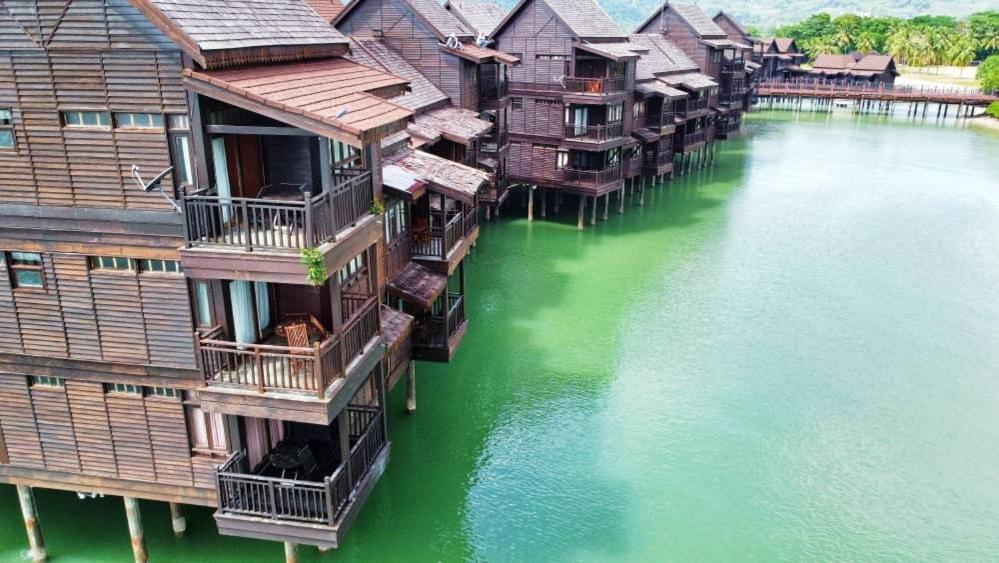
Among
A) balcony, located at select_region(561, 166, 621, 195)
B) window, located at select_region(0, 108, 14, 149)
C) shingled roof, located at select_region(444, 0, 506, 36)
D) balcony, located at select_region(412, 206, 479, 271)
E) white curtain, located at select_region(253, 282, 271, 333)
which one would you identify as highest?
shingled roof, located at select_region(444, 0, 506, 36)

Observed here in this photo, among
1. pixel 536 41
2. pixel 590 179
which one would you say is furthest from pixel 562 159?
pixel 536 41

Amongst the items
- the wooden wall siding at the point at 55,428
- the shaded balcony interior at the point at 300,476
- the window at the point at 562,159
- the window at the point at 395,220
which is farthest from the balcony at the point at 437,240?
the window at the point at 562,159

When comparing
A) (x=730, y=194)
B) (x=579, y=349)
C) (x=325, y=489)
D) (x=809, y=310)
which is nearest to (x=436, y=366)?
(x=579, y=349)

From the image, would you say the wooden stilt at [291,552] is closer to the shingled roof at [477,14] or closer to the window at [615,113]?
the window at [615,113]

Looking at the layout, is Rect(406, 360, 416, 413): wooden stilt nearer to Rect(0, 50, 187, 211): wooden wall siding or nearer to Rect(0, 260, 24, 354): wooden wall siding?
Rect(0, 260, 24, 354): wooden wall siding

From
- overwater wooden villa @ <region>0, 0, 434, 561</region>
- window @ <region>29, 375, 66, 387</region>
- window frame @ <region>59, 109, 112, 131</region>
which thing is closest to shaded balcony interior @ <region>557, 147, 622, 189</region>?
overwater wooden villa @ <region>0, 0, 434, 561</region>

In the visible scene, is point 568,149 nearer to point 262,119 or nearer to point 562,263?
point 562,263
